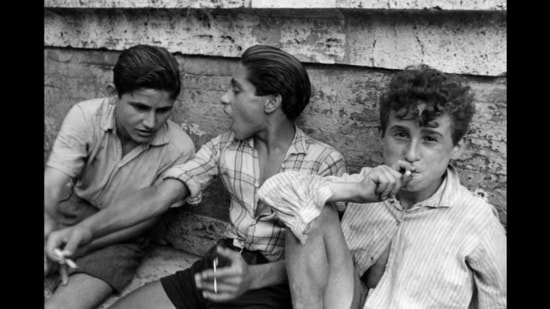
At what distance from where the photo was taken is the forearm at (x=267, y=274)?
8.72 ft

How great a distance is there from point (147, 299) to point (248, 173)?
74 centimetres

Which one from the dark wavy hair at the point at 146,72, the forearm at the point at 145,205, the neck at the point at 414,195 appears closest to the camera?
the neck at the point at 414,195

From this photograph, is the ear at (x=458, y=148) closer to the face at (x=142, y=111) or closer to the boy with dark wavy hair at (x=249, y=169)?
the boy with dark wavy hair at (x=249, y=169)

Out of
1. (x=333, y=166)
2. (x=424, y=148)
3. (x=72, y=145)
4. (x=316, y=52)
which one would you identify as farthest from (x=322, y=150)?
(x=72, y=145)

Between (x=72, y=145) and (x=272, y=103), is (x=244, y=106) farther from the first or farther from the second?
(x=72, y=145)

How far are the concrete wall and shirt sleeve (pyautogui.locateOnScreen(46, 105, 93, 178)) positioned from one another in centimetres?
63

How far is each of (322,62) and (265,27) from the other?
1.26ft

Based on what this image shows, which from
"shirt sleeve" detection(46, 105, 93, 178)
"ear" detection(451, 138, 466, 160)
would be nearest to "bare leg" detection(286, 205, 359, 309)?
"ear" detection(451, 138, 466, 160)

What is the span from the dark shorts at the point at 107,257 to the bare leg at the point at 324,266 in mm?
1179

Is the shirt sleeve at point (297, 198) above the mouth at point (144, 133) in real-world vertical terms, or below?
below

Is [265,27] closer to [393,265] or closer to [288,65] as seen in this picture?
[288,65]

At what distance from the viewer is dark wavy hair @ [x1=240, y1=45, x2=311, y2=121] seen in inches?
113

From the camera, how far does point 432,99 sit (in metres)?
2.36

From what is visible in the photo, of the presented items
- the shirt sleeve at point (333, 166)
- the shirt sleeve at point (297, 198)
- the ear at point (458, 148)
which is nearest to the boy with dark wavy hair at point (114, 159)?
the shirt sleeve at point (333, 166)
